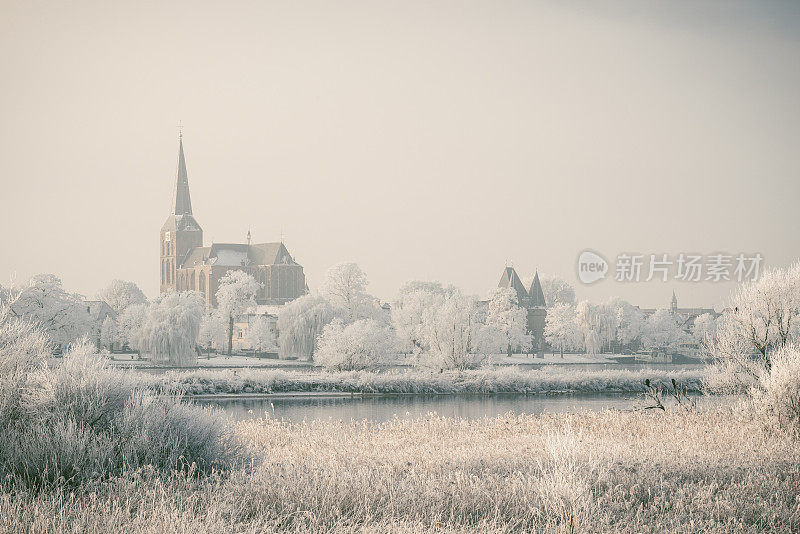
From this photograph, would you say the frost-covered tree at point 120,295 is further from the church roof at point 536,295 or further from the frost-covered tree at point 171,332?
the church roof at point 536,295

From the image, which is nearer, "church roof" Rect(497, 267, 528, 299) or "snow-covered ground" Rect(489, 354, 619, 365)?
"snow-covered ground" Rect(489, 354, 619, 365)

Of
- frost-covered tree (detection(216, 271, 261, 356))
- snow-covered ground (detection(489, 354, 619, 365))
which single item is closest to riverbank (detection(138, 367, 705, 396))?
snow-covered ground (detection(489, 354, 619, 365))

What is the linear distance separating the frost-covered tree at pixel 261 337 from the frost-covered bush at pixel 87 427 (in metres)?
61.2

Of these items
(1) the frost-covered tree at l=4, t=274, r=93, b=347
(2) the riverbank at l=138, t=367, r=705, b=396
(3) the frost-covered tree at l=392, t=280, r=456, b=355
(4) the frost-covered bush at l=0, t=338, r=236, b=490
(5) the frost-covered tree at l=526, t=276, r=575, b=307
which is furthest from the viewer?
(5) the frost-covered tree at l=526, t=276, r=575, b=307

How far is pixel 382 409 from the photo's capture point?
28891 mm

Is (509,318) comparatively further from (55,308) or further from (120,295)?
(120,295)

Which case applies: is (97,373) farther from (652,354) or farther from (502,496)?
(652,354)

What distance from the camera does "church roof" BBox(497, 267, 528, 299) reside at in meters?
84.8

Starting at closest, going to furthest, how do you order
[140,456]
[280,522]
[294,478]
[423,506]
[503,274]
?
[280,522] < [423,506] < [294,478] < [140,456] < [503,274]

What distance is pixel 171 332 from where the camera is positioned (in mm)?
50469

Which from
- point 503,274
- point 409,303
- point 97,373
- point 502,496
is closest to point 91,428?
point 97,373

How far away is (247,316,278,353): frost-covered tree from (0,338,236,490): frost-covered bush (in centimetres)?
6124

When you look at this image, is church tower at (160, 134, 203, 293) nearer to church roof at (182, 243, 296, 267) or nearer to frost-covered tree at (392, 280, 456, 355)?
church roof at (182, 243, 296, 267)

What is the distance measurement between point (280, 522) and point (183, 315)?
4704 centimetres
